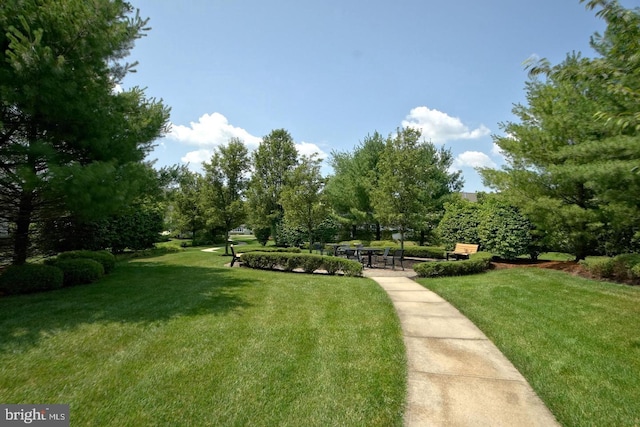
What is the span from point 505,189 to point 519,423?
12145mm

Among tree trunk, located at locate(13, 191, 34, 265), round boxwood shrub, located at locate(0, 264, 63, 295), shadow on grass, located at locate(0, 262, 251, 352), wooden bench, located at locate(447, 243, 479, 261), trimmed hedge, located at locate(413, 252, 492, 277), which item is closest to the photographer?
shadow on grass, located at locate(0, 262, 251, 352)

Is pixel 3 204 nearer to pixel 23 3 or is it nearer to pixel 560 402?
pixel 23 3

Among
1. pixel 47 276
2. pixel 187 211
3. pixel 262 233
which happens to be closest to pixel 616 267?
pixel 47 276

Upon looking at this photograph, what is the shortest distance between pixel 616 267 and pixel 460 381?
864 cm

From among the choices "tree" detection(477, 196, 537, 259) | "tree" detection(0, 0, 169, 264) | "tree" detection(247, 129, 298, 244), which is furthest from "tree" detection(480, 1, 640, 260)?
"tree" detection(247, 129, 298, 244)

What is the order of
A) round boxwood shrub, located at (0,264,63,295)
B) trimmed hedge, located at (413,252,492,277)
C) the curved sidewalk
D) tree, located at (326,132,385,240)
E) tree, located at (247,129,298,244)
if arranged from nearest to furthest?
1. the curved sidewalk
2. round boxwood shrub, located at (0,264,63,295)
3. trimmed hedge, located at (413,252,492,277)
4. tree, located at (326,132,385,240)
5. tree, located at (247,129,298,244)

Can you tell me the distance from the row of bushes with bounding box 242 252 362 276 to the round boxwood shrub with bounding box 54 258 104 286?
5.46m

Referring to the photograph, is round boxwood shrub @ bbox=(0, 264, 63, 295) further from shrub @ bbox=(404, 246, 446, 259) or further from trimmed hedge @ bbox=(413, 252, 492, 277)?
shrub @ bbox=(404, 246, 446, 259)

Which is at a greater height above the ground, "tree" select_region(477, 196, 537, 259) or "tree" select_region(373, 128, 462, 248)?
"tree" select_region(373, 128, 462, 248)

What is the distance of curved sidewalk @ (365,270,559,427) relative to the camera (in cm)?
316

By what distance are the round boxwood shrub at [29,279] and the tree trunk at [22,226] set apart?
4.82 ft

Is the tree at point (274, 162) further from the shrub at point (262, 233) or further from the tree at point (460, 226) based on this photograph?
the tree at point (460, 226)

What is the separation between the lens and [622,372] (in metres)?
4.01

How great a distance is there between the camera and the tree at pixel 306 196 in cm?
1655
